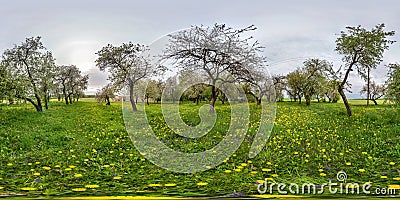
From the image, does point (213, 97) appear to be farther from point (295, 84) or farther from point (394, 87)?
point (295, 84)

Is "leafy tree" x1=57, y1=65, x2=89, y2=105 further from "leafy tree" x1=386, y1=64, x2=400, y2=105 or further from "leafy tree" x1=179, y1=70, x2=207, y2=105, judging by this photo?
"leafy tree" x1=386, y1=64, x2=400, y2=105

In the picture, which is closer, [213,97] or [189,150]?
[189,150]

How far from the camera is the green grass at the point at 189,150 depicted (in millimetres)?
6000

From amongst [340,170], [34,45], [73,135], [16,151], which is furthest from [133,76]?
[340,170]

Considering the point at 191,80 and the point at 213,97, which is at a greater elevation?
the point at 191,80

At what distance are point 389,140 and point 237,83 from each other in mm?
7903

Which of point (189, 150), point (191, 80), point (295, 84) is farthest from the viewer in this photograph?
point (295, 84)

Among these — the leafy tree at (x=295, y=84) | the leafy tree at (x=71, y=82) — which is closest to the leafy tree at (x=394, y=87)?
the leafy tree at (x=295, y=84)

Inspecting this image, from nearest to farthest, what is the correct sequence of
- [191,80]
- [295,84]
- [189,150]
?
[189,150], [191,80], [295,84]

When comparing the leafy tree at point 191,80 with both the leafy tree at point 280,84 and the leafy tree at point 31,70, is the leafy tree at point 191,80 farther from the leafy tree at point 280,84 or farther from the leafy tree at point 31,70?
the leafy tree at point 280,84

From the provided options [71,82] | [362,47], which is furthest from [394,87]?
[71,82]

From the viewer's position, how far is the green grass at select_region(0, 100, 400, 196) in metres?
6.00

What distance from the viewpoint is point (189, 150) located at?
32.7ft

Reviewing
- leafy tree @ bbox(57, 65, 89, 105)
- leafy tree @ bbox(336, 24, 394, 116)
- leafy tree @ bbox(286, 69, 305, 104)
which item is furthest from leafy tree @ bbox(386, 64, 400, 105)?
leafy tree @ bbox(57, 65, 89, 105)
